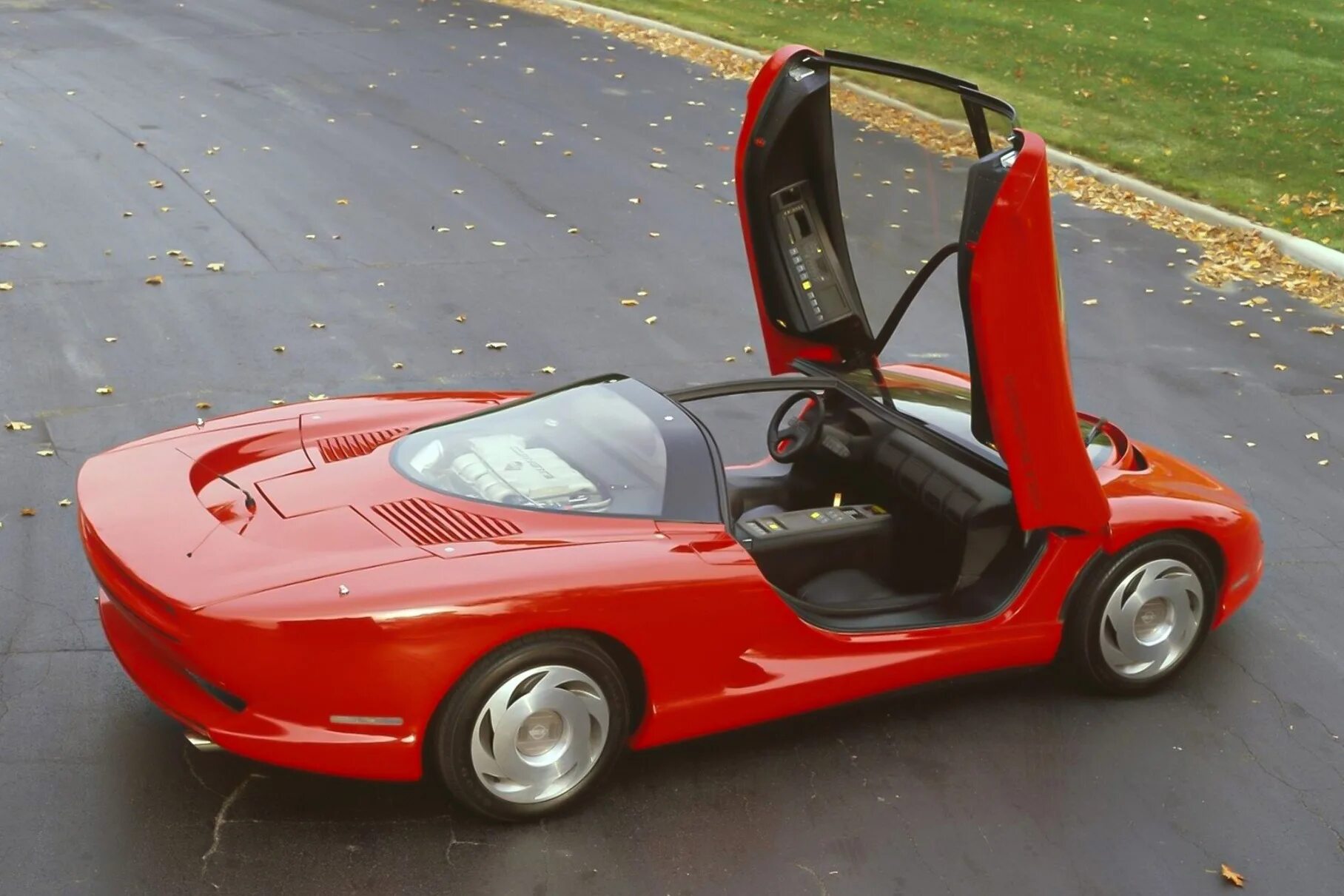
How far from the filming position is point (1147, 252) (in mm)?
11188

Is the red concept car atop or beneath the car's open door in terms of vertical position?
beneath

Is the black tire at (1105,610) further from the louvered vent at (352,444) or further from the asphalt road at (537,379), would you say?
the louvered vent at (352,444)

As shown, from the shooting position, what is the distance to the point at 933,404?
5.37 metres

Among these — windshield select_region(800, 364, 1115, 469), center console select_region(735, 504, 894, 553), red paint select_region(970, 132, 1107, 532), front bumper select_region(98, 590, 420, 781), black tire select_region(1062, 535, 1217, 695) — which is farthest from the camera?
windshield select_region(800, 364, 1115, 469)

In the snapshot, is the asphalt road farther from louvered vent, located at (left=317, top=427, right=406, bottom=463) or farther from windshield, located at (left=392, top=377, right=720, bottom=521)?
louvered vent, located at (left=317, top=427, right=406, bottom=463)

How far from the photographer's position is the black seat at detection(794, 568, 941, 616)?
4.89 metres

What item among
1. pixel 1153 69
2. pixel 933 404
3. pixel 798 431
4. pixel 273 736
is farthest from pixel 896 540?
pixel 1153 69

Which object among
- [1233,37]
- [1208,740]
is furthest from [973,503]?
[1233,37]

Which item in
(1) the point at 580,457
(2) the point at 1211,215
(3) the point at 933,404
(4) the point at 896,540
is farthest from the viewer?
(2) the point at 1211,215

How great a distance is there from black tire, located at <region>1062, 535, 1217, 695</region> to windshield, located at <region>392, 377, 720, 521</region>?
4.85ft

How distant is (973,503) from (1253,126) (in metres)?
11.5

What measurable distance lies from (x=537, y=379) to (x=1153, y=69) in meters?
11.8

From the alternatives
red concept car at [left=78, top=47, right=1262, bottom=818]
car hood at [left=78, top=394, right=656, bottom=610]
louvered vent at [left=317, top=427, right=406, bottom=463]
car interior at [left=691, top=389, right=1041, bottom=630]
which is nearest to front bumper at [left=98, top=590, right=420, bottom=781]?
red concept car at [left=78, top=47, right=1262, bottom=818]

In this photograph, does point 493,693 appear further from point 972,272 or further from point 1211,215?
point 1211,215
